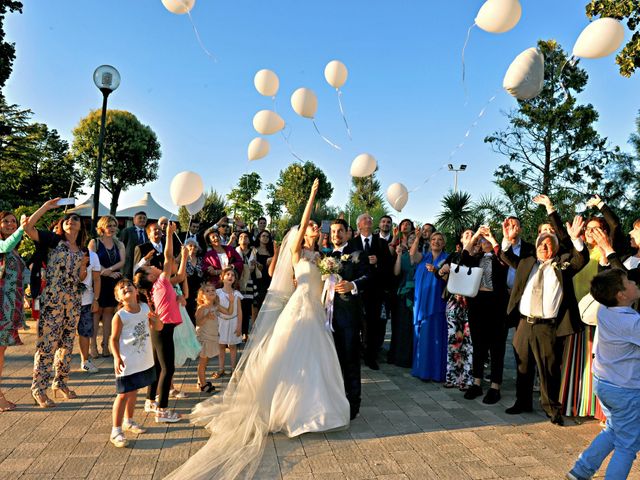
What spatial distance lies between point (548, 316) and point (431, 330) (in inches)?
76.6

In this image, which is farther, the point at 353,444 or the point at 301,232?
the point at 301,232

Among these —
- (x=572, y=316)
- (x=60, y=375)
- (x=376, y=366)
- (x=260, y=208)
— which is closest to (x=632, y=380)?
(x=572, y=316)

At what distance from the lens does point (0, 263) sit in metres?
4.65

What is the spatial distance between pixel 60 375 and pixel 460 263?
16.2 ft

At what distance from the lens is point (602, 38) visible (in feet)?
16.9

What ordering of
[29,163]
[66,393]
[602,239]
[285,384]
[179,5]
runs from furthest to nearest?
[29,163] < [179,5] < [66,393] < [285,384] < [602,239]

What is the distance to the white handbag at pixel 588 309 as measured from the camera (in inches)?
169

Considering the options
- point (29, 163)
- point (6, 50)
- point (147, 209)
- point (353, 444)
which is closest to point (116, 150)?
point (147, 209)

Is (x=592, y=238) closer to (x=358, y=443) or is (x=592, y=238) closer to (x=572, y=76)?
(x=358, y=443)

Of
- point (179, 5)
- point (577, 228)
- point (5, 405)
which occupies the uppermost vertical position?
point (179, 5)

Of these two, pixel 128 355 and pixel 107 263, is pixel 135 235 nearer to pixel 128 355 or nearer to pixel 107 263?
pixel 107 263

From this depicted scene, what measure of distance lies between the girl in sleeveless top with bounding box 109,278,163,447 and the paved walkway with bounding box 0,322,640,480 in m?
0.20

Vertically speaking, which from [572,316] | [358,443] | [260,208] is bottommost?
[358,443]

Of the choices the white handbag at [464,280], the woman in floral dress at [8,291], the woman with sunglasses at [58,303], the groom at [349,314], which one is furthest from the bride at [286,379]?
Answer: the woman in floral dress at [8,291]
